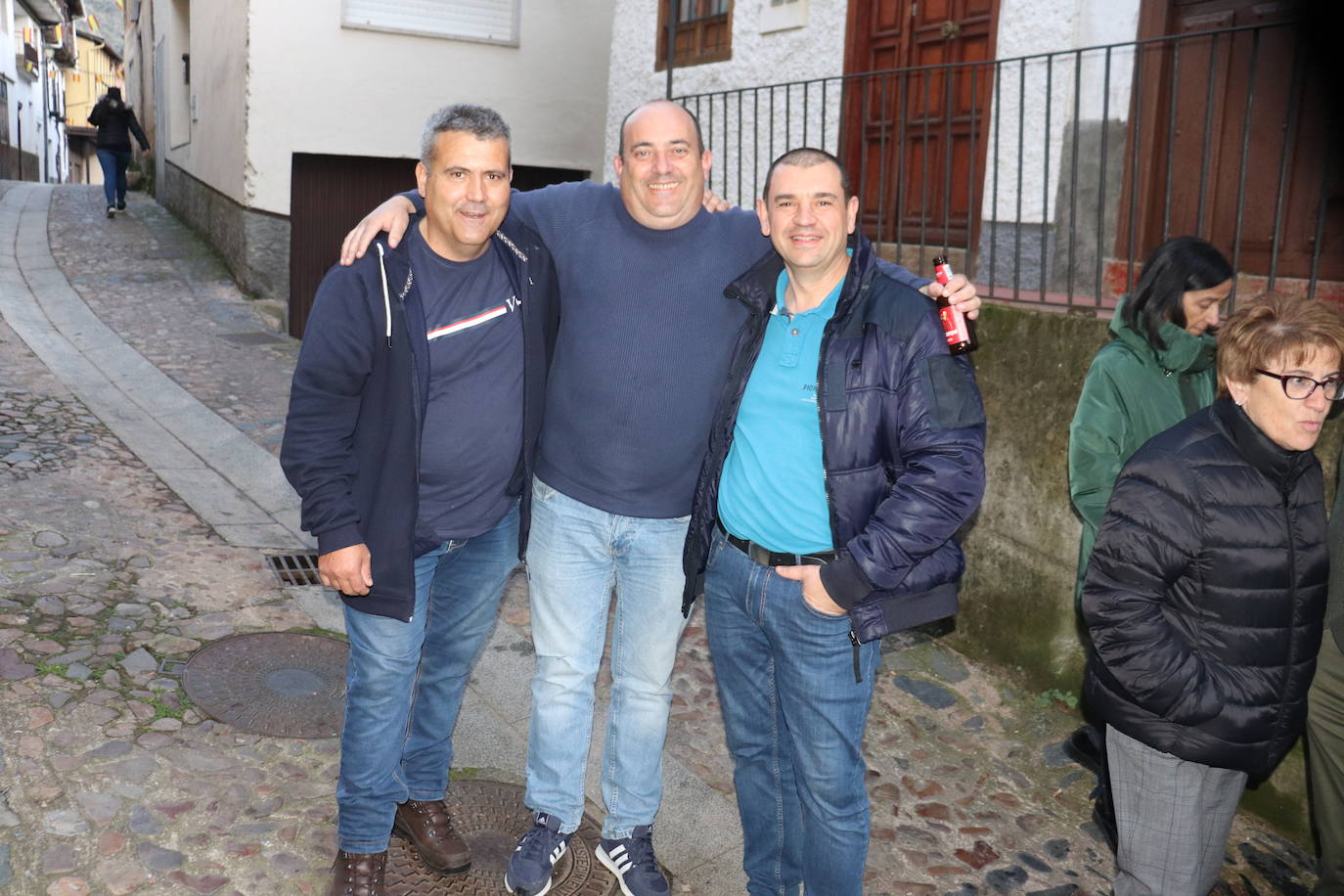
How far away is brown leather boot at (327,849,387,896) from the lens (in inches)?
119

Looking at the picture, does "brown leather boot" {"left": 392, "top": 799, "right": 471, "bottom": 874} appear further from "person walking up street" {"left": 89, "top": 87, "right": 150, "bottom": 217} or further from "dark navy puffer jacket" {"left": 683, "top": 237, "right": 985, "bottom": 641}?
"person walking up street" {"left": 89, "top": 87, "right": 150, "bottom": 217}

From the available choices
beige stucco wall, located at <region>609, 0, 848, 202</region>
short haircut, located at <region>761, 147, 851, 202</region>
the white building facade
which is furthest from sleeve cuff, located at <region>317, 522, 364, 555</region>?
the white building facade

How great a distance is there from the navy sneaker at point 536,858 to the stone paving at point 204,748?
41cm

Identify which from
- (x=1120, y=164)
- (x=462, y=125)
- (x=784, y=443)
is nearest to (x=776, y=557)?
(x=784, y=443)

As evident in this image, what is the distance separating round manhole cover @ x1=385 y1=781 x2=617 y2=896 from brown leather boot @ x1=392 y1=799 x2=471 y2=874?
4cm

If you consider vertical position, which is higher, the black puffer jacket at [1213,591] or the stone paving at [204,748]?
the black puffer jacket at [1213,591]

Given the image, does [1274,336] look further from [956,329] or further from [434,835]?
[434,835]

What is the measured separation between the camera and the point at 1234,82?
19.2ft

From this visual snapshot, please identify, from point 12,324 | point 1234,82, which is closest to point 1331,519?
point 1234,82

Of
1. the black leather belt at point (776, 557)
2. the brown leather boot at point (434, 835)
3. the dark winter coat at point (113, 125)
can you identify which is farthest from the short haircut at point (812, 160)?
the dark winter coat at point (113, 125)

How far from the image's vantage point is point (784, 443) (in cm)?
272

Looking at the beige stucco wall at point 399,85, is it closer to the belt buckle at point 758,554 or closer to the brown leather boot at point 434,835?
the brown leather boot at point 434,835

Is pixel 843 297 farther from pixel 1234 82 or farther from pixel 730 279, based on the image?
pixel 1234 82

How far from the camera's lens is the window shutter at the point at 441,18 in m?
10.9
